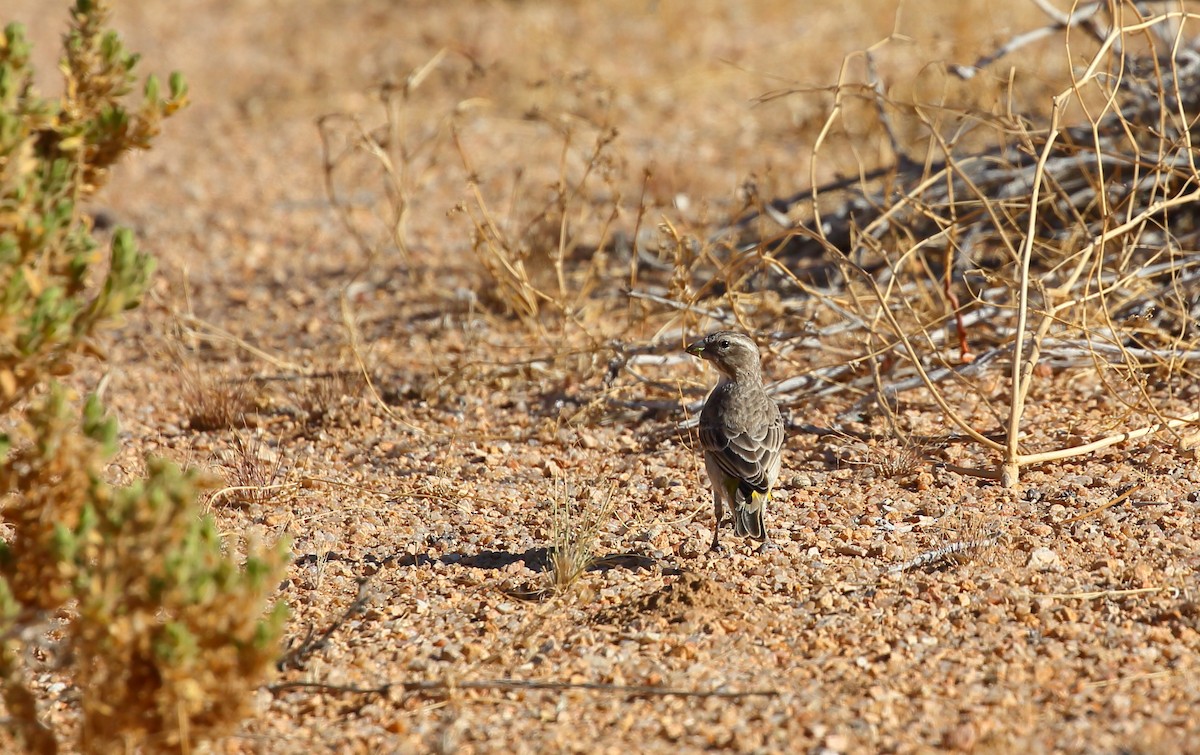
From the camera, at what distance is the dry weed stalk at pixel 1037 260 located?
17.7ft

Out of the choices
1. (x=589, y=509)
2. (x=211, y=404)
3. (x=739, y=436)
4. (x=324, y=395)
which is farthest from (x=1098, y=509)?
(x=211, y=404)

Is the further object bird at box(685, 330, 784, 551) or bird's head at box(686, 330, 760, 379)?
bird's head at box(686, 330, 760, 379)

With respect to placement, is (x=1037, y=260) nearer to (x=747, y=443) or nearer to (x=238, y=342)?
(x=747, y=443)

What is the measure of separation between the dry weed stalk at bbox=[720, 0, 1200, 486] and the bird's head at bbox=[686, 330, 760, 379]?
0.40 metres

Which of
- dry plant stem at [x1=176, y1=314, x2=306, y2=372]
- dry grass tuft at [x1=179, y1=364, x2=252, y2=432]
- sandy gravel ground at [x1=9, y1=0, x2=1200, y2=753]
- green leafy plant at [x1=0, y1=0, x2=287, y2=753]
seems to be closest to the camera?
green leafy plant at [x1=0, y1=0, x2=287, y2=753]

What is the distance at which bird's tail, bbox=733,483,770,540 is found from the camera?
5.07 metres

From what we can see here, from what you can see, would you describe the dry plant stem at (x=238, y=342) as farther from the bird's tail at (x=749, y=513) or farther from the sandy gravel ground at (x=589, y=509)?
the bird's tail at (x=749, y=513)

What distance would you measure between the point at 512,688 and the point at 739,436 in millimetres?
1630

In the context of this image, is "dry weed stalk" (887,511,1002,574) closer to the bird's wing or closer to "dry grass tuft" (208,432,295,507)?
the bird's wing

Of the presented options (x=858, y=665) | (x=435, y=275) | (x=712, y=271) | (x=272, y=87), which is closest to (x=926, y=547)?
(x=858, y=665)

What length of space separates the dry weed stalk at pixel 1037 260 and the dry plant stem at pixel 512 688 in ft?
6.06

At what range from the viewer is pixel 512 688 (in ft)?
13.6

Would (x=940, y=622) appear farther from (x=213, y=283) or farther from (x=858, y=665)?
(x=213, y=283)

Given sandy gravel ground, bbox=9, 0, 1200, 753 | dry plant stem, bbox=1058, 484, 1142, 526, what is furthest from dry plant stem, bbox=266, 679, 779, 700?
dry plant stem, bbox=1058, 484, 1142, 526
